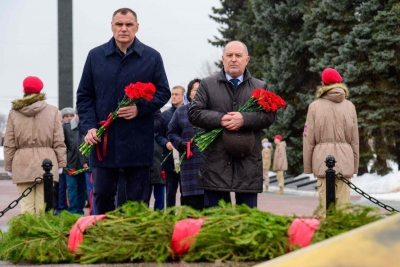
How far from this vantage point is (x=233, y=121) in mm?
A: 6453

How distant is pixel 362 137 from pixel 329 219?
18.9m

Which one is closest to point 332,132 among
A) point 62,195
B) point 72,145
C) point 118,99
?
point 118,99

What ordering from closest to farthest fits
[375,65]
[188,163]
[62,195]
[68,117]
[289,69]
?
[188,163] → [68,117] → [62,195] → [375,65] → [289,69]

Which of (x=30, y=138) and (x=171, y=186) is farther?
(x=171, y=186)

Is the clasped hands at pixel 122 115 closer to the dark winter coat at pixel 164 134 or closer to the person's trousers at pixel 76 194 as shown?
the dark winter coat at pixel 164 134

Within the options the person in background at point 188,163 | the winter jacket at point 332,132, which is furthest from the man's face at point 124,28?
the winter jacket at point 332,132

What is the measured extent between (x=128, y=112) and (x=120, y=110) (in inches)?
2.4

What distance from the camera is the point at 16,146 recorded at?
922cm

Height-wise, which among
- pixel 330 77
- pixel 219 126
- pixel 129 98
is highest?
pixel 330 77

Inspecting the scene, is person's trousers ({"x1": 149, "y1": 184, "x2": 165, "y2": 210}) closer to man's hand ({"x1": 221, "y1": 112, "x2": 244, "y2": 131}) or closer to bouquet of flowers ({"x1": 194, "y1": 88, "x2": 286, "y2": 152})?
bouquet of flowers ({"x1": 194, "y1": 88, "x2": 286, "y2": 152})

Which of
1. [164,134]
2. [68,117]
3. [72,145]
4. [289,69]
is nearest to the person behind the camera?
[164,134]

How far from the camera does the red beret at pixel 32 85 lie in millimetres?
9203

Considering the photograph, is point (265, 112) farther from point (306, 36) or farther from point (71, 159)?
point (306, 36)

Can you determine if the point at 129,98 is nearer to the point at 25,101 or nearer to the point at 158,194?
the point at 25,101
